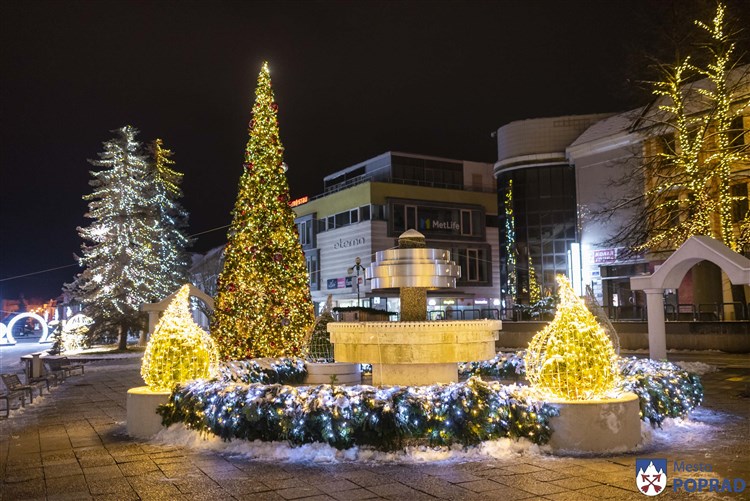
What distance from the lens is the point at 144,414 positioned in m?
10.4

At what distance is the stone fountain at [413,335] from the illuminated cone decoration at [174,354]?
2609 mm

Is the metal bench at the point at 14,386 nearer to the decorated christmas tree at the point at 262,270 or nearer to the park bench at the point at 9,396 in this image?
the park bench at the point at 9,396

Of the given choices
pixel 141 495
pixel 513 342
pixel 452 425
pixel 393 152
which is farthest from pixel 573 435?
pixel 393 152

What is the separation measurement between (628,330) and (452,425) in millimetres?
23568

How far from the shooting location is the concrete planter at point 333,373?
16.1 meters

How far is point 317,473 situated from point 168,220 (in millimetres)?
36532

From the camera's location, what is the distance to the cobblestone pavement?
6867mm

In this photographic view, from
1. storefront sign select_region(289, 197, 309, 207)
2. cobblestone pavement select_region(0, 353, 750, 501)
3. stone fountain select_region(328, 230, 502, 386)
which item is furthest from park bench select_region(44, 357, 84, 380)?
storefront sign select_region(289, 197, 309, 207)

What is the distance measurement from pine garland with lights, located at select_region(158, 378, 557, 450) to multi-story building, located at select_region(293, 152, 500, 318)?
41.1 m

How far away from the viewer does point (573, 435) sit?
8.62m

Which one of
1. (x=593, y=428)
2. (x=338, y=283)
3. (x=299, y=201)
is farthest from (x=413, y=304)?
(x=299, y=201)

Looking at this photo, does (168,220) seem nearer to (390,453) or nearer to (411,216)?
(411,216)

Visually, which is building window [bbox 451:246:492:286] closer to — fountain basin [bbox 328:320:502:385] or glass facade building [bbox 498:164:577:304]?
glass facade building [bbox 498:164:577:304]

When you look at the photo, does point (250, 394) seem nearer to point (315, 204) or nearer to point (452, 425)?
point (452, 425)
